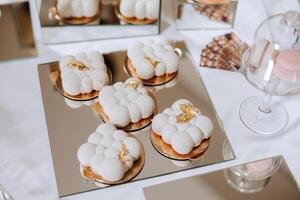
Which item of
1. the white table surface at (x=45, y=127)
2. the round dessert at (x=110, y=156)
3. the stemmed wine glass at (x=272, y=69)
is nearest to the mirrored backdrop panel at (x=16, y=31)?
the white table surface at (x=45, y=127)

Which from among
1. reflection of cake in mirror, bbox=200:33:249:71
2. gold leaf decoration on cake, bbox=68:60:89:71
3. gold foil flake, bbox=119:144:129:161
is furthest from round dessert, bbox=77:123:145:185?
reflection of cake in mirror, bbox=200:33:249:71

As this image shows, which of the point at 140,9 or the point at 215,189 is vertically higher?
the point at 140,9

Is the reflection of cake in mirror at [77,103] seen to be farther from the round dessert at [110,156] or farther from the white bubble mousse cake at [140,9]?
the white bubble mousse cake at [140,9]

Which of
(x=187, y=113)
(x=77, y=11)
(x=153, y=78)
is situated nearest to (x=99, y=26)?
(x=77, y=11)

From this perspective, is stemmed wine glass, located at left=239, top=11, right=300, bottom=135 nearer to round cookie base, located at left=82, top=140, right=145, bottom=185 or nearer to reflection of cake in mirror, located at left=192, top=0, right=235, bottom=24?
reflection of cake in mirror, located at left=192, top=0, right=235, bottom=24

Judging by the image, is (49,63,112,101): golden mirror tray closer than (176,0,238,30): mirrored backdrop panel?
Yes

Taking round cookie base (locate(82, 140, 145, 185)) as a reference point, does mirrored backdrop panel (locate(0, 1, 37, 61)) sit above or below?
above

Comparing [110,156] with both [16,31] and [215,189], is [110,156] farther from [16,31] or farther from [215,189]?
[16,31]
